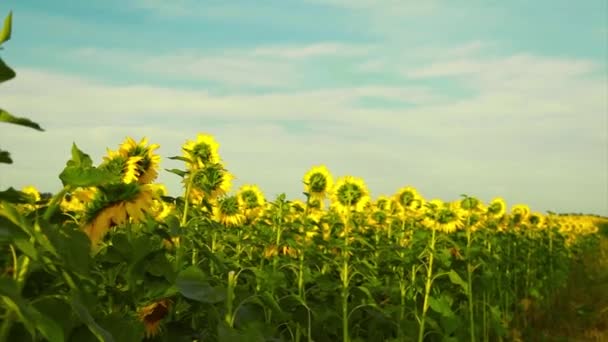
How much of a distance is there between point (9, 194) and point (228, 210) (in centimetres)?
537

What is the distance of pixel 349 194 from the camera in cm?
618

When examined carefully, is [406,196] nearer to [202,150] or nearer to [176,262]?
[202,150]

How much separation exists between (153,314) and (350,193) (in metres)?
3.88

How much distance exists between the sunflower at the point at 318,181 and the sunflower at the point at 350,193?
11 centimetres

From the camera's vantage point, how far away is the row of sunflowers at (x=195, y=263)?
5.02 ft

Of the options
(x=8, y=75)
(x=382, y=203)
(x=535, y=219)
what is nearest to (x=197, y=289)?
(x=8, y=75)

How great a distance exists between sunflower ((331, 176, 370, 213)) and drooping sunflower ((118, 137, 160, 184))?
2.95 meters

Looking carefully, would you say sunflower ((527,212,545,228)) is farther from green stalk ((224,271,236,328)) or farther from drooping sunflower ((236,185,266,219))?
green stalk ((224,271,236,328))

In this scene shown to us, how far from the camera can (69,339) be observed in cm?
178

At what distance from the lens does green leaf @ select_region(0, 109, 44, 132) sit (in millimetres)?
1237

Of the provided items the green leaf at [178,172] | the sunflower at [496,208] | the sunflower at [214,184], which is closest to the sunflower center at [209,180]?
the sunflower at [214,184]

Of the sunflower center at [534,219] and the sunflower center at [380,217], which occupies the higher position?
the sunflower center at [534,219]

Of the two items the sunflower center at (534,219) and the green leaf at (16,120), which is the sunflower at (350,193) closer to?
the green leaf at (16,120)

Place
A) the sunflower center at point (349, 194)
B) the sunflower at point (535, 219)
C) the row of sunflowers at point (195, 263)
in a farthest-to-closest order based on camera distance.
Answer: the sunflower at point (535, 219) → the sunflower center at point (349, 194) → the row of sunflowers at point (195, 263)
